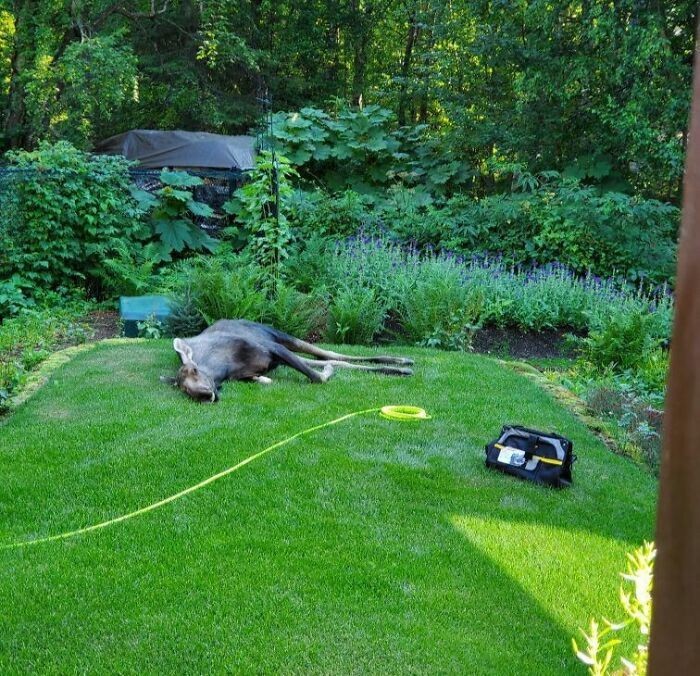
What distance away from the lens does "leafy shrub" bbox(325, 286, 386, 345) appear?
336 inches

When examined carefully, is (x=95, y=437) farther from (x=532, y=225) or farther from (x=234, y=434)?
(x=532, y=225)

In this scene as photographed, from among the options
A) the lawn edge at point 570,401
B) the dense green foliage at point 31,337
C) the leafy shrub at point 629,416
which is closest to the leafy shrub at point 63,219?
the dense green foliage at point 31,337

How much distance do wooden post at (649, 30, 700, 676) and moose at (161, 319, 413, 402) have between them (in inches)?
207

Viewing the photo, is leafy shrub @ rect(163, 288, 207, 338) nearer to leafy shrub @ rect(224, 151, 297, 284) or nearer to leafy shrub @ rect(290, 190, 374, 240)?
leafy shrub @ rect(224, 151, 297, 284)

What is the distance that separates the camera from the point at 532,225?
12211 mm

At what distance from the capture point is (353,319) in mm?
8539

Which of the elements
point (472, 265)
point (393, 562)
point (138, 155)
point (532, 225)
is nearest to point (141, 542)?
point (393, 562)

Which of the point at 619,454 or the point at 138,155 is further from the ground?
the point at 138,155

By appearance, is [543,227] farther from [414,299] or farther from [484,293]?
[414,299]

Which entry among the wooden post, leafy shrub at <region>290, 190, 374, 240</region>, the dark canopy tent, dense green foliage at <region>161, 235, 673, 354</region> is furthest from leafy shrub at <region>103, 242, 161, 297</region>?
the wooden post

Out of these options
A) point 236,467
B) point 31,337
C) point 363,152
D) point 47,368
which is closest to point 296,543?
point 236,467

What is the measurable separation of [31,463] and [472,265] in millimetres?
7794

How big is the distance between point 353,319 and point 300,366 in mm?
2154

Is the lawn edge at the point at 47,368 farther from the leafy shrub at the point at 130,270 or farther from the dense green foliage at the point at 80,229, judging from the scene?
the dense green foliage at the point at 80,229
